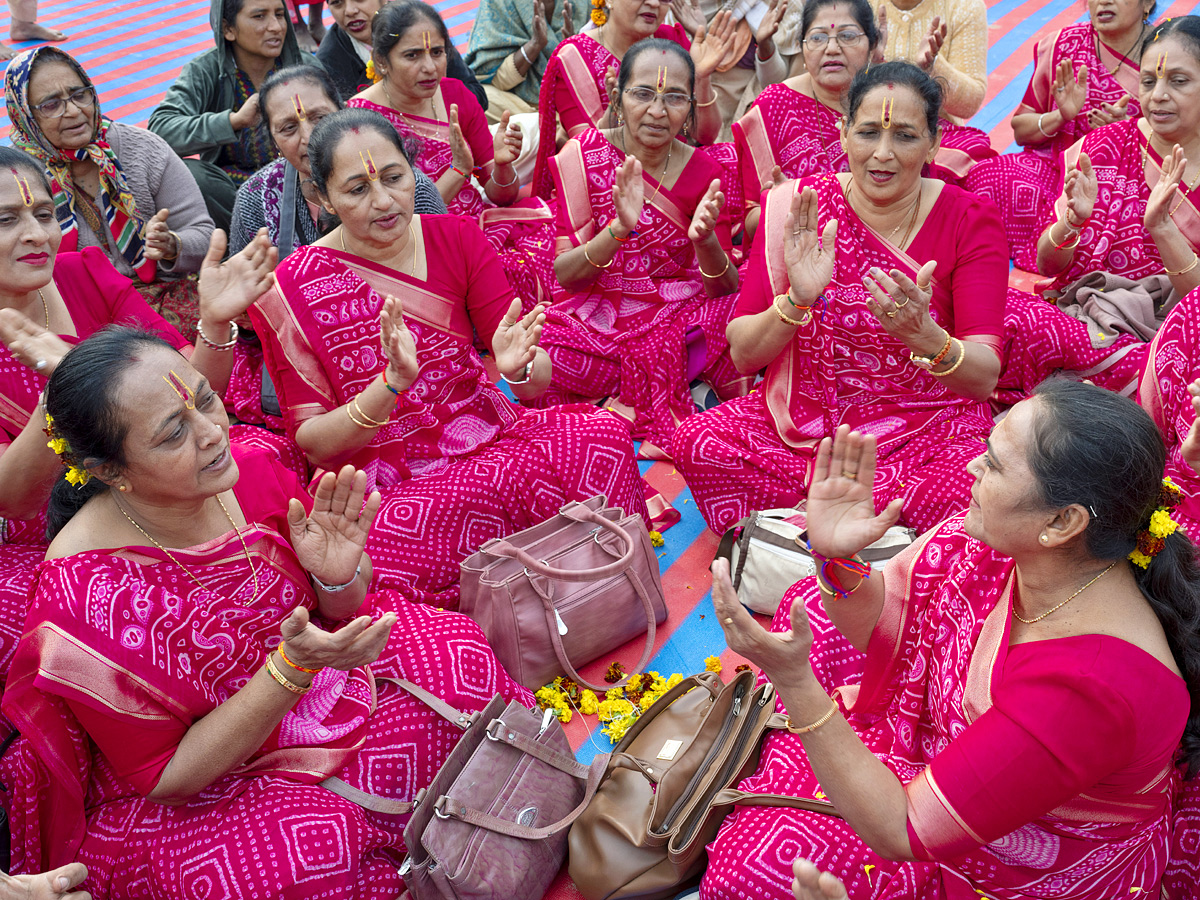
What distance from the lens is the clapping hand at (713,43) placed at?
4.55m

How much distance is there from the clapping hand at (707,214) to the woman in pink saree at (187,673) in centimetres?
176

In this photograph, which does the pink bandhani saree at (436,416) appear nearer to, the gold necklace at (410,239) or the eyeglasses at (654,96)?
the gold necklace at (410,239)

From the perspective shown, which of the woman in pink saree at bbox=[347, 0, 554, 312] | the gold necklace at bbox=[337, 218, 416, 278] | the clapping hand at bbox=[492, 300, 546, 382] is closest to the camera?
the clapping hand at bbox=[492, 300, 546, 382]

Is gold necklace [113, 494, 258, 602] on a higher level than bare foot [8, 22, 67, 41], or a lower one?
lower

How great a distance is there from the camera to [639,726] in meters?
2.44

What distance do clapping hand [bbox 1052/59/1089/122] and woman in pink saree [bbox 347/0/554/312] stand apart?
229cm

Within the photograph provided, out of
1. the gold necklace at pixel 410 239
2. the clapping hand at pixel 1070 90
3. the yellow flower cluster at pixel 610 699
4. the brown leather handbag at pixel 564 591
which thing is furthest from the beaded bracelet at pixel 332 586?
the clapping hand at pixel 1070 90

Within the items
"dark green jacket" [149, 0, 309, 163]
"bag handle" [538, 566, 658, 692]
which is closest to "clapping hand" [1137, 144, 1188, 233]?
"bag handle" [538, 566, 658, 692]

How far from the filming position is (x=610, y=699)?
284 centimetres

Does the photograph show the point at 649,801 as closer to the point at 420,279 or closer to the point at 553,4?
the point at 420,279

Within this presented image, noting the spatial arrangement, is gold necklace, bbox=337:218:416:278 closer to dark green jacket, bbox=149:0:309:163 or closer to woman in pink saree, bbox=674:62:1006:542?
woman in pink saree, bbox=674:62:1006:542

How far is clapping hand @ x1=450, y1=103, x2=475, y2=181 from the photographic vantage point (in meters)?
4.40

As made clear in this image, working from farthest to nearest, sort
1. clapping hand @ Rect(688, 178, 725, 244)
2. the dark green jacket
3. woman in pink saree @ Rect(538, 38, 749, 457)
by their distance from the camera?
the dark green jacket → woman in pink saree @ Rect(538, 38, 749, 457) → clapping hand @ Rect(688, 178, 725, 244)

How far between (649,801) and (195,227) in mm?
3071
